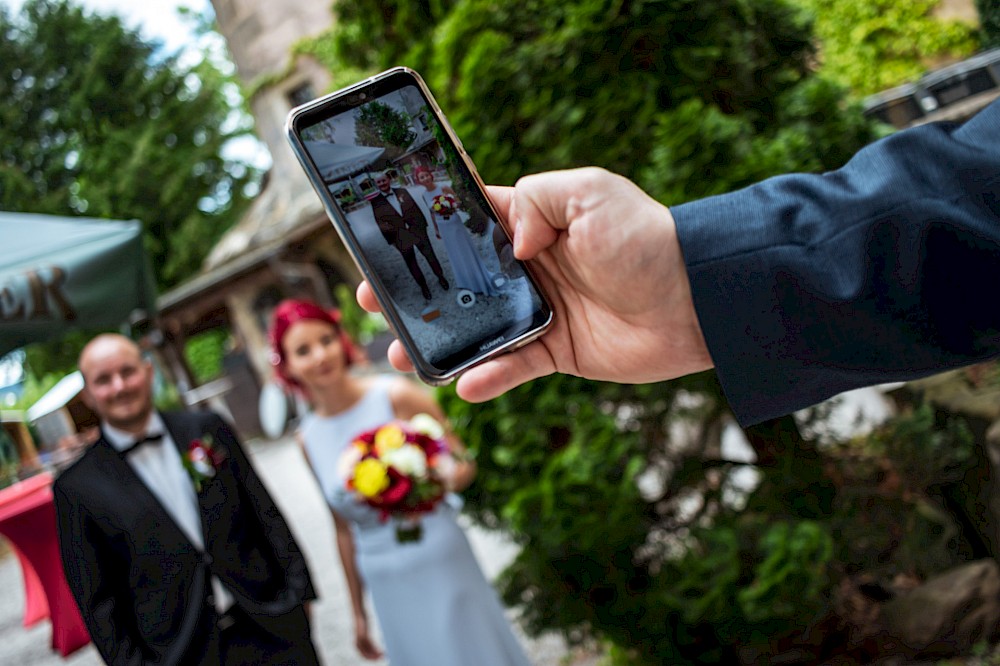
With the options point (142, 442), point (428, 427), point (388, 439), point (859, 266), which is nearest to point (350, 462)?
point (388, 439)

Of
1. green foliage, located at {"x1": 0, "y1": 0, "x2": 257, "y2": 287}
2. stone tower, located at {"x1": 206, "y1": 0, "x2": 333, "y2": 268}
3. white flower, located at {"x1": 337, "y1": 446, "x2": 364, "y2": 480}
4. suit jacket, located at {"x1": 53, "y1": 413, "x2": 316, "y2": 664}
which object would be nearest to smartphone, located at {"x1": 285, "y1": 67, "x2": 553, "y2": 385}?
suit jacket, located at {"x1": 53, "y1": 413, "x2": 316, "y2": 664}

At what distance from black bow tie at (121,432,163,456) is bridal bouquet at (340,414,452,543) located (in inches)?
27.2

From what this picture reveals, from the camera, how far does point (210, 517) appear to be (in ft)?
8.73

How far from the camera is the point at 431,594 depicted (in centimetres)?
317

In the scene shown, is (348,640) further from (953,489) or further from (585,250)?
(585,250)

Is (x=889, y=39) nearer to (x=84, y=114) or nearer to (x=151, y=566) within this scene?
(x=151, y=566)

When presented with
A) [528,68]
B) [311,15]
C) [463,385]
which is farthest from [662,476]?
[311,15]

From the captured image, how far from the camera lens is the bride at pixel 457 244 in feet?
3.33

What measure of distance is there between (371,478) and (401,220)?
204 cm

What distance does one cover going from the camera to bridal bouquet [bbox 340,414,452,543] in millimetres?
2949

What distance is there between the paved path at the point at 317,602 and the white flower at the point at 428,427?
0.52 m

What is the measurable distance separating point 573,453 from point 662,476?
0.40 meters

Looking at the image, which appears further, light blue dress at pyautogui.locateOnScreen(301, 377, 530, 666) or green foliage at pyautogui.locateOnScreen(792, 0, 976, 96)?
light blue dress at pyautogui.locateOnScreen(301, 377, 530, 666)

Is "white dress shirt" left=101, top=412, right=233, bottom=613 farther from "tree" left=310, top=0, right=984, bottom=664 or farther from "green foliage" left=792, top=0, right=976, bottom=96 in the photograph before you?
"green foliage" left=792, top=0, right=976, bottom=96
